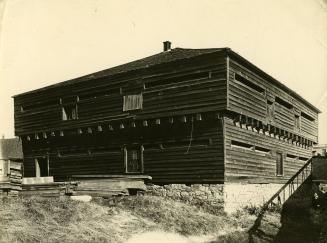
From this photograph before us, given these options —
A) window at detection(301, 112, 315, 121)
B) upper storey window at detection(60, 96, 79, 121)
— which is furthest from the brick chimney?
window at detection(301, 112, 315, 121)

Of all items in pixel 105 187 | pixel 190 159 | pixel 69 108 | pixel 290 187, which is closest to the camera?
pixel 105 187

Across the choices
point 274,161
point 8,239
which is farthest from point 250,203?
point 8,239

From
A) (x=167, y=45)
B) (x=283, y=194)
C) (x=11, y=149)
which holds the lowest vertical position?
(x=283, y=194)

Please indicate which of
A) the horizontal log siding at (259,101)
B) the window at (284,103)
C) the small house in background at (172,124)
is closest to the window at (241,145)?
the small house in background at (172,124)

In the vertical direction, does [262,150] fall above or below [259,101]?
below

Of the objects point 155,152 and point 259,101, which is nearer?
point 155,152

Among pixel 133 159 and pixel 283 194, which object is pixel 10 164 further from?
pixel 283 194

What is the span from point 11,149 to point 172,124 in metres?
30.3

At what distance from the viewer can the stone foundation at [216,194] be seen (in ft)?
58.6

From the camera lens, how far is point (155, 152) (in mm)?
20266

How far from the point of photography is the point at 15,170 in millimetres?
26141

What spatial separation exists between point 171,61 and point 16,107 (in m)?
12.0

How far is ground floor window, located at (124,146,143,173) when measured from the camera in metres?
20.8

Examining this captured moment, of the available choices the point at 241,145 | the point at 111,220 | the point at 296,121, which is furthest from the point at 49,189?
the point at 296,121
